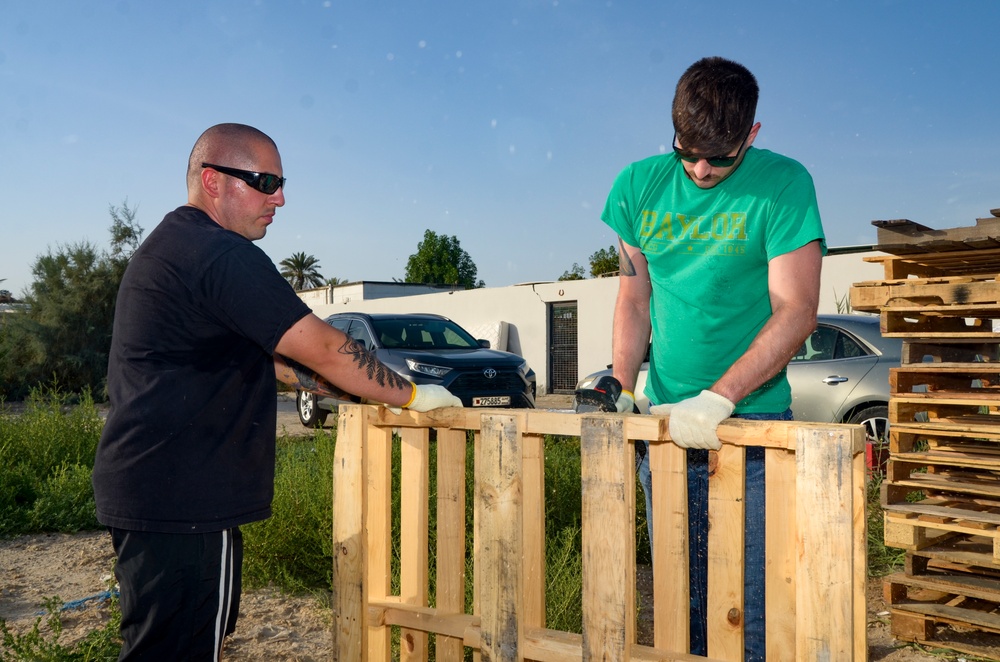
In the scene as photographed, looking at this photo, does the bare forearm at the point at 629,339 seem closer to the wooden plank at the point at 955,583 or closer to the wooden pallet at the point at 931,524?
the wooden pallet at the point at 931,524

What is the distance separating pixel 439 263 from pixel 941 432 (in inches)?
1986

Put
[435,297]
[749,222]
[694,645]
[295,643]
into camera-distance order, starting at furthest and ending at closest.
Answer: [435,297] < [295,643] < [694,645] < [749,222]

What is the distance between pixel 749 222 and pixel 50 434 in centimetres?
690

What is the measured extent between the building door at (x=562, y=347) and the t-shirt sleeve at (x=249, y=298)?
19.2m

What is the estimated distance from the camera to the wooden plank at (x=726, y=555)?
2111 millimetres

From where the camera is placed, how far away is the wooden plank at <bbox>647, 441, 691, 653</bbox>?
7.03 feet

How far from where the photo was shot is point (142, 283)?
7.27 ft

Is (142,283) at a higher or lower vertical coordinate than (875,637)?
higher

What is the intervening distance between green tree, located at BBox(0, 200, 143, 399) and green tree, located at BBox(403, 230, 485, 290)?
32.9 meters

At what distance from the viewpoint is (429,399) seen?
261 centimetres

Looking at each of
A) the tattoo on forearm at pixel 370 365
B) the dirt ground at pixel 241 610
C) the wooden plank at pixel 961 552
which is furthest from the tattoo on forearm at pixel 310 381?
the wooden plank at pixel 961 552

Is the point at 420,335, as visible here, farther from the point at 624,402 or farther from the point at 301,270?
the point at 301,270

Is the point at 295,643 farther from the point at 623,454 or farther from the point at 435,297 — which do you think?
the point at 435,297

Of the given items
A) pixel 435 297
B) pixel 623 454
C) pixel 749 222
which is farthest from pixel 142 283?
pixel 435 297
